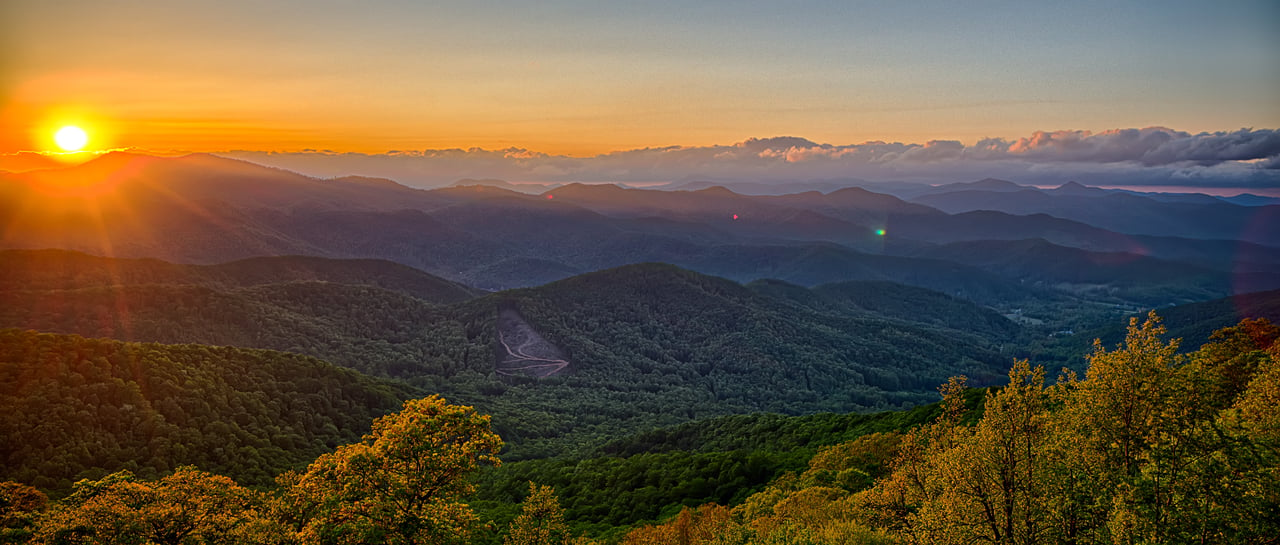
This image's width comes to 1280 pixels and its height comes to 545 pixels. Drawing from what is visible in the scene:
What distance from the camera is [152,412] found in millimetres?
101438

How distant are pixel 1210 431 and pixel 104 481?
174 feet

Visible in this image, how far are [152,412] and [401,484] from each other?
350 feet

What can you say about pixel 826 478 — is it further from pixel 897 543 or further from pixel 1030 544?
pixel 1030 544

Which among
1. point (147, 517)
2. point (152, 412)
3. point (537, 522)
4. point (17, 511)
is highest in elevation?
point (147, 517)

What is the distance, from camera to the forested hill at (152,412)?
287ft

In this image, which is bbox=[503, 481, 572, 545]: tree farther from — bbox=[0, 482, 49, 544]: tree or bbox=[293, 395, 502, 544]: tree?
bbox=[0, 482, 49, 544]: tree

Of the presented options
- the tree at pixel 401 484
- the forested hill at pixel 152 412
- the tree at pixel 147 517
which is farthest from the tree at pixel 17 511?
the forested hill at pixel 152 412

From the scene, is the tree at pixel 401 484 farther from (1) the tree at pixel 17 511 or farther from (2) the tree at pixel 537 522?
(1) the tree at pixel 17 511

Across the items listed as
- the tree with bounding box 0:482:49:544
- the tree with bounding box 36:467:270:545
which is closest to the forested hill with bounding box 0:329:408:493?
the tree with bounding box 0:482:49:544

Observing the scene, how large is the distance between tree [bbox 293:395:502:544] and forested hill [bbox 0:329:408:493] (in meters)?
85.3

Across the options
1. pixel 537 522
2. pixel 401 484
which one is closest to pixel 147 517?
pixel 401 484

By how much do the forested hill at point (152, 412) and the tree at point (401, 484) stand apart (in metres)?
85.3

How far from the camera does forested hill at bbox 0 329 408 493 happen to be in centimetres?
8762

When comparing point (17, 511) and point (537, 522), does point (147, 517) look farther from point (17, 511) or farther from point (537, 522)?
point (537, 522)
